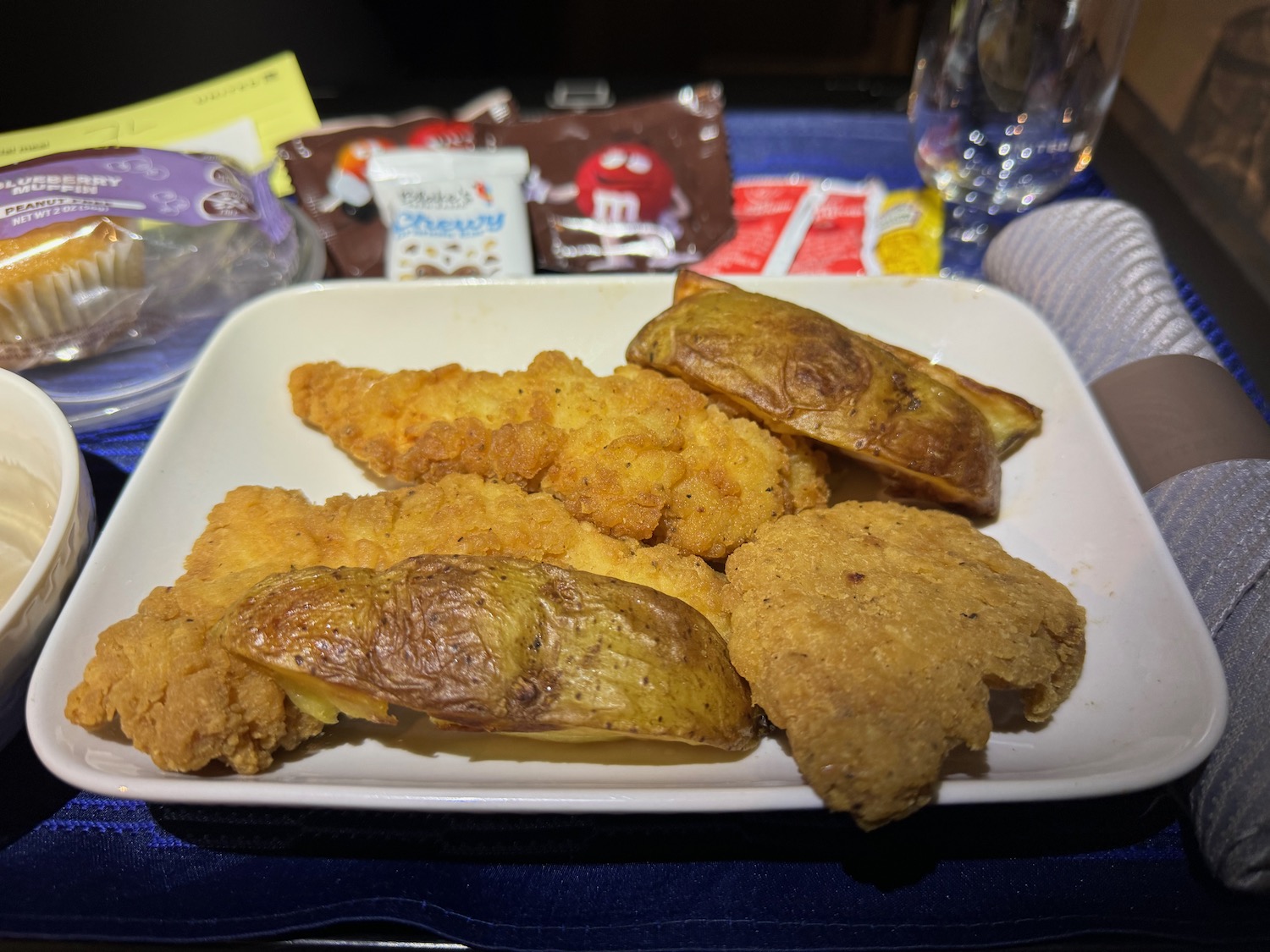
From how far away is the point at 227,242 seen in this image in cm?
230

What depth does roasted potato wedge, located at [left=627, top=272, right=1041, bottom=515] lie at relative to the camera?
1535mm

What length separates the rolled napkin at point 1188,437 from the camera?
4.12 feet

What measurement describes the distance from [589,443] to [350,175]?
1.64 m

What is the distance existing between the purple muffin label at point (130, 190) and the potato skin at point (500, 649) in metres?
1.37

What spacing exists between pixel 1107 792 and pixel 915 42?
161 inches

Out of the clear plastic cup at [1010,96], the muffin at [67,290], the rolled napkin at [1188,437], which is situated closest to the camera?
the rolled napkin at [1188,437]

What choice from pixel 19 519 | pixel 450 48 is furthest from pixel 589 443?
pixel 450 48

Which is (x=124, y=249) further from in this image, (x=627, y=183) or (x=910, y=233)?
(x=910, y=233)

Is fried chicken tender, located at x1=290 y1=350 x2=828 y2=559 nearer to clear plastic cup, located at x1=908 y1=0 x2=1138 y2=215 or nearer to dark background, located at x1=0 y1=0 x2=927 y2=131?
clear plastic cup, located at x1=908 y1=0 x2=1138 y2=215

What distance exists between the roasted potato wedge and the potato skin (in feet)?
1.74

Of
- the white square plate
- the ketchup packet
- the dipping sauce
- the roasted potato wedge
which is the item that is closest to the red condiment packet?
the ketchup packet

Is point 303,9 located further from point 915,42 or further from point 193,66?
point 915,42

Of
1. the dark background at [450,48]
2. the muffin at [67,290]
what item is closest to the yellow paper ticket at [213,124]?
the dark background at [450,48]

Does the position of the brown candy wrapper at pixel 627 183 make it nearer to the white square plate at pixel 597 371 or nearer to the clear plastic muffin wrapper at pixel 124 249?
the white square plate at pixel 597 371
